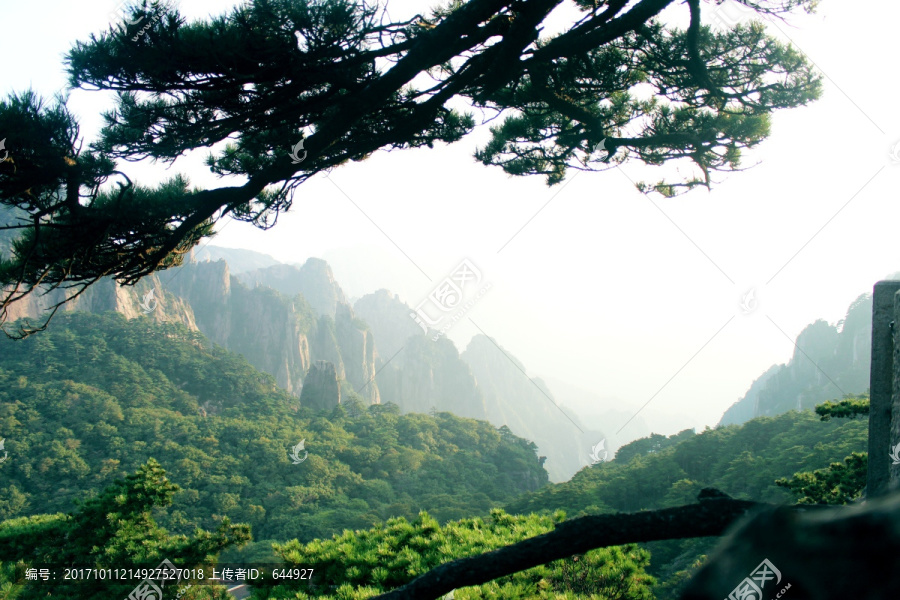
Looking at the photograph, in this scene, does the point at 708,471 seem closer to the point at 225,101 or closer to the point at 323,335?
the point at 225,101

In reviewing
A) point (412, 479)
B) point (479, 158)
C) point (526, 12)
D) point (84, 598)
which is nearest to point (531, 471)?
point (412, 479)

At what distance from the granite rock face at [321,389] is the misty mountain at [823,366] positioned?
3747 cm

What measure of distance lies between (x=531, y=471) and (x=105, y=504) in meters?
33.2

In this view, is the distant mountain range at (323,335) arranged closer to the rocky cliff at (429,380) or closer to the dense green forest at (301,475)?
the rocky cliff at (429,380)

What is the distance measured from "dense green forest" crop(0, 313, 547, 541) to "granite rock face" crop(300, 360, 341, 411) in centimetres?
193

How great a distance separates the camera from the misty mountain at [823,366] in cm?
3753

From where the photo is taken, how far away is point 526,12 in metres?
2.24

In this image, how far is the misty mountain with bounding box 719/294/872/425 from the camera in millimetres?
37531

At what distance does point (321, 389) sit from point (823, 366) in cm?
4406

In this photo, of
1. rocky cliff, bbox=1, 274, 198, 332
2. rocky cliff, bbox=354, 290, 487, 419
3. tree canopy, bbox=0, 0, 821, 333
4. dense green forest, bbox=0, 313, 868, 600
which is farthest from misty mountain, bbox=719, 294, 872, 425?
rocky cliff, bbox=1, 274, 198, 332

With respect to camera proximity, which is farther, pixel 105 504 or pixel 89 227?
pixel 105 504

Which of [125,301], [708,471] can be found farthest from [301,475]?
[125,301]

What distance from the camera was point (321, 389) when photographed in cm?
4666

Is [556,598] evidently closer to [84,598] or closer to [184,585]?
[184,585]
